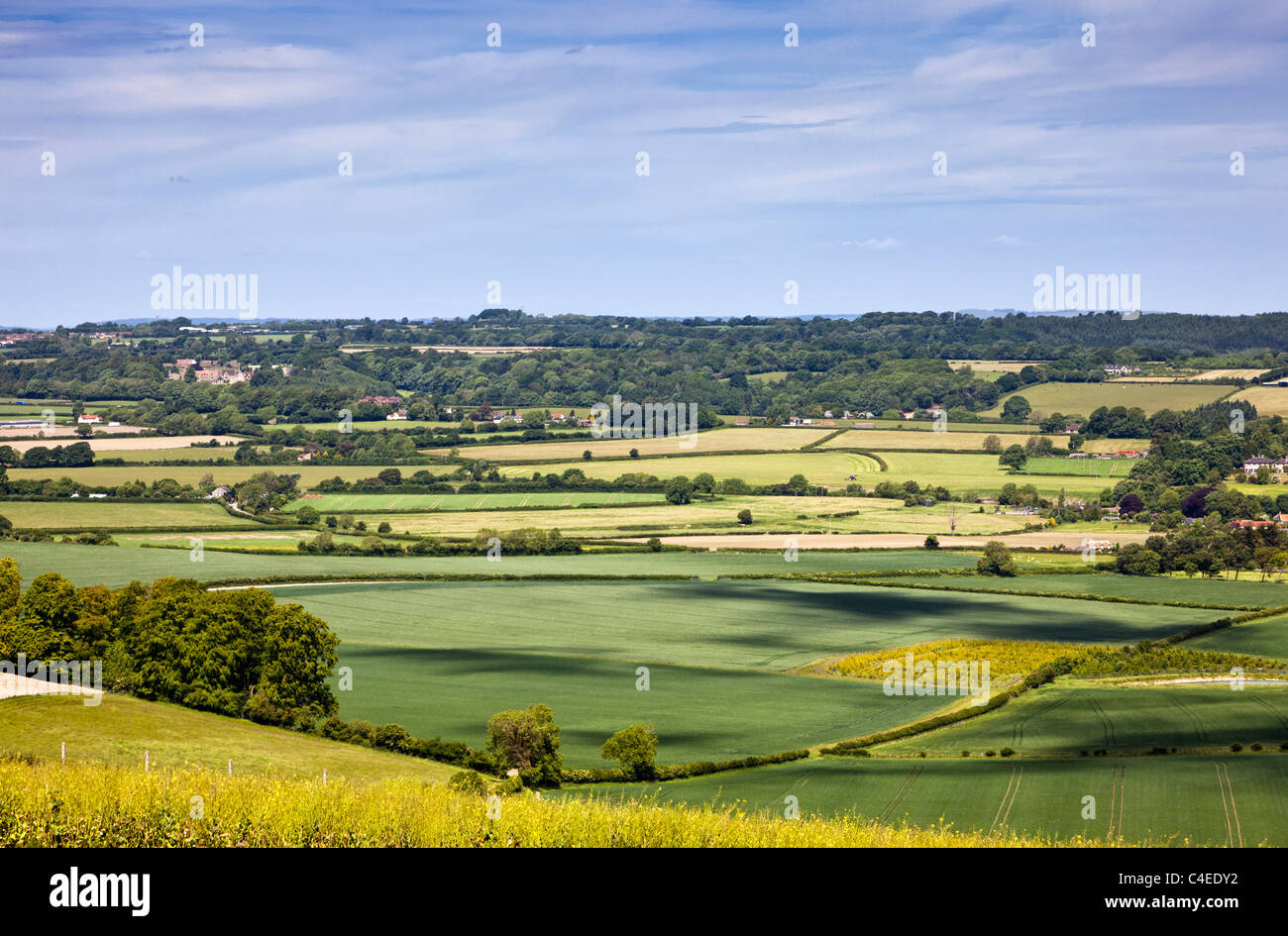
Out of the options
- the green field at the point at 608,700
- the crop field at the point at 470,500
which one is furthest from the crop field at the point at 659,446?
the green field at the point at 608,700

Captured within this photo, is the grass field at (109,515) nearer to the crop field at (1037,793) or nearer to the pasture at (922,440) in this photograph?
the crop field at (1037,793)

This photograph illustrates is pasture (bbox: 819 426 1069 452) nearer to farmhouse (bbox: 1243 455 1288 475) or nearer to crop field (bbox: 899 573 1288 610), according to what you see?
farmhouse (bbox: 1243 455 1288 475)

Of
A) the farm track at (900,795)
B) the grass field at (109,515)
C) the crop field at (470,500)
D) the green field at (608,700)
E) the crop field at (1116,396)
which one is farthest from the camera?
the crop field at (1116,396)

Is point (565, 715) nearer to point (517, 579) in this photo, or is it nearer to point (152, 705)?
point (152, 705)

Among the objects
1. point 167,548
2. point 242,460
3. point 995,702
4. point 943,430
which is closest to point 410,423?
point 242,460

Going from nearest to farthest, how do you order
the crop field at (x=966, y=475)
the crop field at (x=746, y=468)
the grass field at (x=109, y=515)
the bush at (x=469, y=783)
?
the bush at (x=469, y=783), the grass field at (x=109, y=515), the crop field at (x=966, y=475), the crop field at (x=746, y=468)
